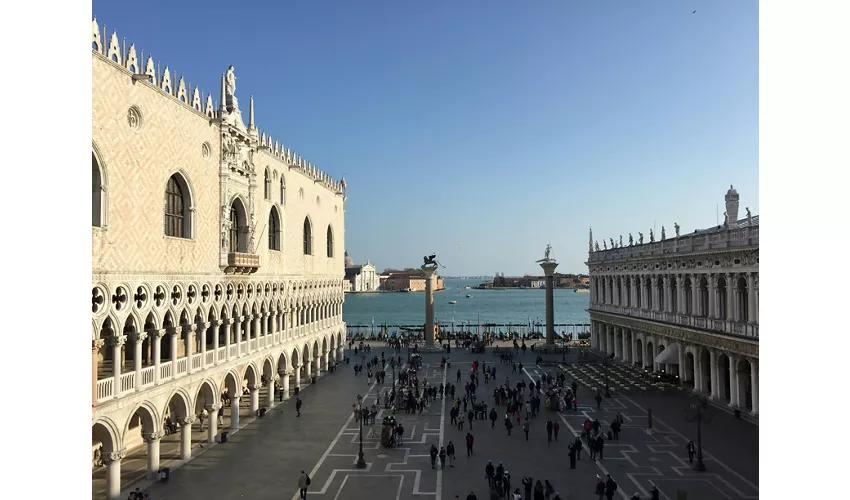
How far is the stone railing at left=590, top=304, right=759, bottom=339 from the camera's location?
22.7m

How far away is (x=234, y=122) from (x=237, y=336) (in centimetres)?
870

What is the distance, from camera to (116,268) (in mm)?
15219

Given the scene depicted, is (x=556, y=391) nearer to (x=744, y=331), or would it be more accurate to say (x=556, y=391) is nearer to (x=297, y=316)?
(x=744, y=331)

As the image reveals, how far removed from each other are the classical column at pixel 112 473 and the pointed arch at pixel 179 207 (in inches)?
266

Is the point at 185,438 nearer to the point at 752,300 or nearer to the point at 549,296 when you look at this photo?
the point at 752,300

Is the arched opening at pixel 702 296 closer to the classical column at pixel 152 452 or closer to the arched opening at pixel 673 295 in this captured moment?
the arched opening at pixel 673 295

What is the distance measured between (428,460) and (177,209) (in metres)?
A: 11.8

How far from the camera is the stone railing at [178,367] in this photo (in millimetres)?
15297

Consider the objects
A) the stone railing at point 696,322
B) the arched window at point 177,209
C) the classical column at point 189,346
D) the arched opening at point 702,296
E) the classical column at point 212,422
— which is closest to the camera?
the arched window at point 177,209

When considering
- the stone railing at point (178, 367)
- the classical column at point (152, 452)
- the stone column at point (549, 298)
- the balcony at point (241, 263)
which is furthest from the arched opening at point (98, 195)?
the stone column at point (549, 298)

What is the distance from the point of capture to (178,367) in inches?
745

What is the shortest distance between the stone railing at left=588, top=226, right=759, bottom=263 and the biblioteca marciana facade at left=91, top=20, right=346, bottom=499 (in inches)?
780

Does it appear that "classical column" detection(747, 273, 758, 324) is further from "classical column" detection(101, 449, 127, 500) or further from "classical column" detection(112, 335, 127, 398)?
"classical column" detection(101, 449, 127, 500)
